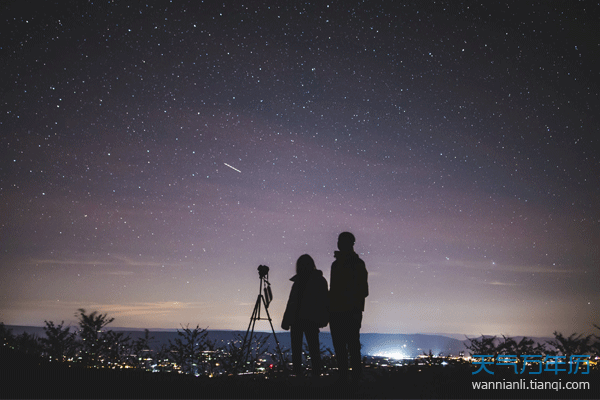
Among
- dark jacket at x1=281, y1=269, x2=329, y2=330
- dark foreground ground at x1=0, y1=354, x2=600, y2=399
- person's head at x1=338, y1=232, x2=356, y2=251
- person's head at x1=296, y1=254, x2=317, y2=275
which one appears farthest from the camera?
person's head at x1=296, y1=254, x2=317, y2=275

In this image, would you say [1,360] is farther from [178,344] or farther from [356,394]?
[356,394]

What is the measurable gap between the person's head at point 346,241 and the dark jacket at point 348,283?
0.06 meters

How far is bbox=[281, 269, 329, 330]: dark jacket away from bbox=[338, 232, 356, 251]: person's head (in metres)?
1.00

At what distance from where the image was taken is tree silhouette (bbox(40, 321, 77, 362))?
337 inches

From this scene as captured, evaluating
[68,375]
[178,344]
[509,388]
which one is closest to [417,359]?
[509,388]

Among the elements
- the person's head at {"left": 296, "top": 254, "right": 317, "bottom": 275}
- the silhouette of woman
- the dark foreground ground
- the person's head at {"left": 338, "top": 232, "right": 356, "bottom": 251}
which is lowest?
the dark foreground ground

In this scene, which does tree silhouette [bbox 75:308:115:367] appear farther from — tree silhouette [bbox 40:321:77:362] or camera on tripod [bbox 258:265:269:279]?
camera on tripod [bbox 258:265:269:279]

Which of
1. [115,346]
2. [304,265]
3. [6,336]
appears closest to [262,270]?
[304,265]

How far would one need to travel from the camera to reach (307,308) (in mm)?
5285

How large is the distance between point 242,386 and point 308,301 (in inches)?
54.8

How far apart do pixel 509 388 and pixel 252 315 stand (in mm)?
4623

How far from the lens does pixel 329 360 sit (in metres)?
7.95

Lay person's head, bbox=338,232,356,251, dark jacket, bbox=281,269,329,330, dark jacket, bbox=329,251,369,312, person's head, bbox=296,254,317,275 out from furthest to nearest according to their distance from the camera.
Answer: person's head, bbox=296,254,317,275
dark jacket, bbox=281,269,329,330
person's head, bbox=338,232,356,251
dark jacket, bbox=329,251,369,312

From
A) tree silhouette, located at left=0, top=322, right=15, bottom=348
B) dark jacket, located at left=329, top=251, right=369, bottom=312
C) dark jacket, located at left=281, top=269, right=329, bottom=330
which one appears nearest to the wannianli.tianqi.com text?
dark jacket, located at left=329, top=251, right=369, bottom=312
